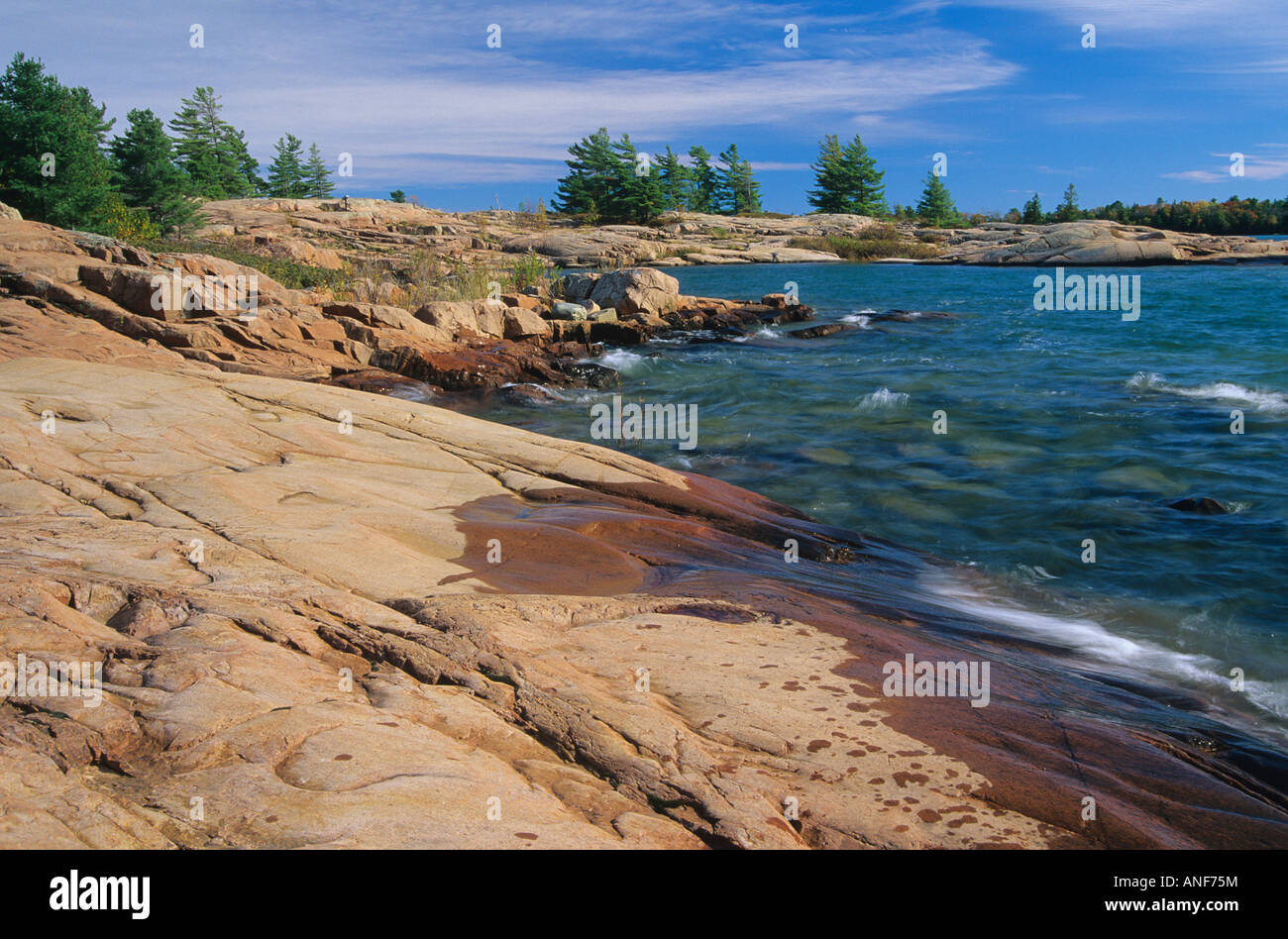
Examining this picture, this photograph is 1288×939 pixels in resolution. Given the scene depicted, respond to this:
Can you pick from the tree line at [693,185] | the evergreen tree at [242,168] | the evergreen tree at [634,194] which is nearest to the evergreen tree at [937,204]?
the tree line at [693,185]

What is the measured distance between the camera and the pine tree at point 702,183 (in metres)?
100

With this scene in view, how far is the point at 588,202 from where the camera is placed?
89375 millimetres

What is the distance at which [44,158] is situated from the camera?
78.3 ft

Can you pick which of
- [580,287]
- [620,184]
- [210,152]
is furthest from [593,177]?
[580,287]

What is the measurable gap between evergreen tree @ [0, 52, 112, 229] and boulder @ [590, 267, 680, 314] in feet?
50.7

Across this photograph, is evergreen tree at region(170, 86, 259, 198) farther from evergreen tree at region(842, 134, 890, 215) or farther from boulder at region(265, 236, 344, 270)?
evergreen tree at region(842, 134, 890, 215)

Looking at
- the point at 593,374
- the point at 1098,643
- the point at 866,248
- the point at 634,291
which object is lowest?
the point at 1098,643

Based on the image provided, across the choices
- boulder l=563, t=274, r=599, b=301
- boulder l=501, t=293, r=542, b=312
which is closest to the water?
boulder l=501, t=293, r=542, b=312

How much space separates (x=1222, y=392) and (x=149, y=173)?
41.7 m

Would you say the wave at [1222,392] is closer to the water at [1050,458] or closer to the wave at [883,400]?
the water at [1050,458]

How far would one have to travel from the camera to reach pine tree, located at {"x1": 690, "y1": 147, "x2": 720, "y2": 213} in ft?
328

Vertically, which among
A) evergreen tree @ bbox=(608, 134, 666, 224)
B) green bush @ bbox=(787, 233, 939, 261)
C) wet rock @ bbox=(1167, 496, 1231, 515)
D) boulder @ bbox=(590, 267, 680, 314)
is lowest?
wet rock @ bbox=(1167, 496, 1231, 515)

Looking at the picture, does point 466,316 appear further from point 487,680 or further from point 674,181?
point 674,181

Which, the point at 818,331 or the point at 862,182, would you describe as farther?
the point at 862,182
